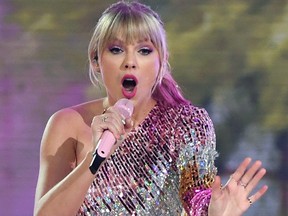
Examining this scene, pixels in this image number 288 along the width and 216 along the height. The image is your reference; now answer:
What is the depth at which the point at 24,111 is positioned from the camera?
246 centimetres

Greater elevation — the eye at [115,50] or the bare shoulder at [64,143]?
the eye at [115,50]

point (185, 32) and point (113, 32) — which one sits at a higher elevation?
point (185, 32)

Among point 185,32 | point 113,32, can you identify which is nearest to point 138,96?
point 113,32

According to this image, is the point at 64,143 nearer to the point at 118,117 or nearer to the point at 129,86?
the point at 129,86

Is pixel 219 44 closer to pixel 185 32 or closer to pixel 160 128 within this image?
pixel 185 32

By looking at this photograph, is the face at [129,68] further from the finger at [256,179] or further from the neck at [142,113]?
the finger at [256,179]

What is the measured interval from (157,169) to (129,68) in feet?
0.87

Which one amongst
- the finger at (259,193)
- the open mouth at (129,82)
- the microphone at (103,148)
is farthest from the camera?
the open mouth at (129,82)

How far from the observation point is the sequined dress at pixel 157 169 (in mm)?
1682

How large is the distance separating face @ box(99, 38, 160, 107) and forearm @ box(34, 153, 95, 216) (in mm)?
194

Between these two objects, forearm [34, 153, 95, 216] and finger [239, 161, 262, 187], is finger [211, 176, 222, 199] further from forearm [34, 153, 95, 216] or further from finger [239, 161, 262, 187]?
forearm [34, 153, 95, 216]

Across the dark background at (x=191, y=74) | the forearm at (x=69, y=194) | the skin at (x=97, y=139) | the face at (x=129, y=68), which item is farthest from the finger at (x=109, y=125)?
the dark background at (x=191, y=74)

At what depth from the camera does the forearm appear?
1.48m

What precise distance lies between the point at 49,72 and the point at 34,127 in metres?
0.19
